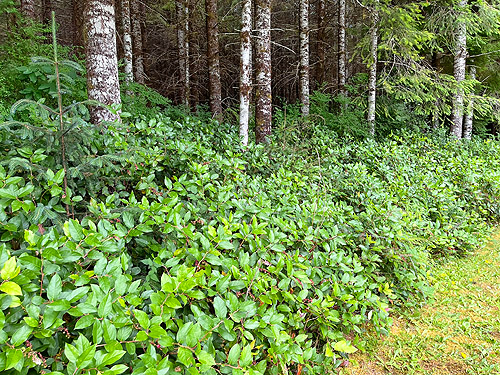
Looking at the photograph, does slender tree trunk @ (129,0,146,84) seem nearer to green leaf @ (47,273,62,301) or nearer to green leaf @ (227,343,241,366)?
green leaf @ (47,273,62,301)

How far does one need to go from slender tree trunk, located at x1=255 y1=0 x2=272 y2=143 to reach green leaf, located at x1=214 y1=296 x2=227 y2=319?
4994 millimetres

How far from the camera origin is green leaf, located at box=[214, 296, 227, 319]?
2121 millimetres

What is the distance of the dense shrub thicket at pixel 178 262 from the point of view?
68.0 inches

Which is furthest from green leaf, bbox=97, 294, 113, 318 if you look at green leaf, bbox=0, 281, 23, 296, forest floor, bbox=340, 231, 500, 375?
forest floor, bbox=340, 231, 500, 375

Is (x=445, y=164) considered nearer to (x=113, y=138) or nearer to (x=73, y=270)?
(x=113, y=138)

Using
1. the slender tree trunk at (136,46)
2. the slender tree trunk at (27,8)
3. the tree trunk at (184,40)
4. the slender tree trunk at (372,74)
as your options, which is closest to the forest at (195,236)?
the slender tree trunk at (372,74)

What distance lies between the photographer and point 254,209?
10.4 feet

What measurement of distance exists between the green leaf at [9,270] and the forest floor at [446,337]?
2.71m

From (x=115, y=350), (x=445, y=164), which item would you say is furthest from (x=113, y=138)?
(x=445, y=164)

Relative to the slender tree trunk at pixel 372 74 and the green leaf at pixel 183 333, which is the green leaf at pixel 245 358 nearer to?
the green leaf at pixel 183 333

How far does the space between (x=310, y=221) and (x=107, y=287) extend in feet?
7.94

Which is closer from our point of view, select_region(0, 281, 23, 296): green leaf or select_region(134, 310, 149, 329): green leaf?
select_region(0, 281, 23, 296): green leaf

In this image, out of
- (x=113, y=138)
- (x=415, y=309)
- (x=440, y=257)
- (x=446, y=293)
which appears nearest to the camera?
(x=113, y=138)

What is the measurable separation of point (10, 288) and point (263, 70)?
6.28 metres
